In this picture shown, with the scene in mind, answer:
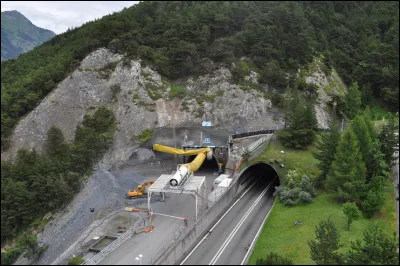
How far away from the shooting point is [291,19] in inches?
3895

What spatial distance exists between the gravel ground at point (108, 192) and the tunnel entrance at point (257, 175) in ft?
29.1

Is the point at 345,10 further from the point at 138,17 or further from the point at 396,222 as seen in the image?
the point at 396,222

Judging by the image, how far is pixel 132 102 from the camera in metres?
76.2

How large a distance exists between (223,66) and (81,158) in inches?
1695

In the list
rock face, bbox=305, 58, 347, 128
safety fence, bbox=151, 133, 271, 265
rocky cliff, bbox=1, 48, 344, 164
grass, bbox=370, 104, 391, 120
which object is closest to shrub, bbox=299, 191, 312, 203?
safety fence, bbox=151, 133, 271, 265

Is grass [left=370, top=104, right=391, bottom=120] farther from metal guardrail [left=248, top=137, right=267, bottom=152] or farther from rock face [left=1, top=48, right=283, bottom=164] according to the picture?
metal guardrail [left=248, top=137, right=267, bottom=152]

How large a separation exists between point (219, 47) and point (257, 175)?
3733 cm

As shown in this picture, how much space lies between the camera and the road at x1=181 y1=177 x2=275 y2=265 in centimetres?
3775

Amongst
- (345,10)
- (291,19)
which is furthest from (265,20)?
(345,10)

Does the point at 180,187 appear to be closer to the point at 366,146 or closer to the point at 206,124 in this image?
the point at 366,146

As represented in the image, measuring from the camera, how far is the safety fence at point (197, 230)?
36.5 metres

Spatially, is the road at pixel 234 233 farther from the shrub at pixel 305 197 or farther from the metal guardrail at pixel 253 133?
the metal guardrail at pixel 253 133

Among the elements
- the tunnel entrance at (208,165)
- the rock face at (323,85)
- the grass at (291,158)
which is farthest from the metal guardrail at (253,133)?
the rock face at (323,85)

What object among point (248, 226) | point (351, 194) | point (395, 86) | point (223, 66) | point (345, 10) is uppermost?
point (345, 10)
